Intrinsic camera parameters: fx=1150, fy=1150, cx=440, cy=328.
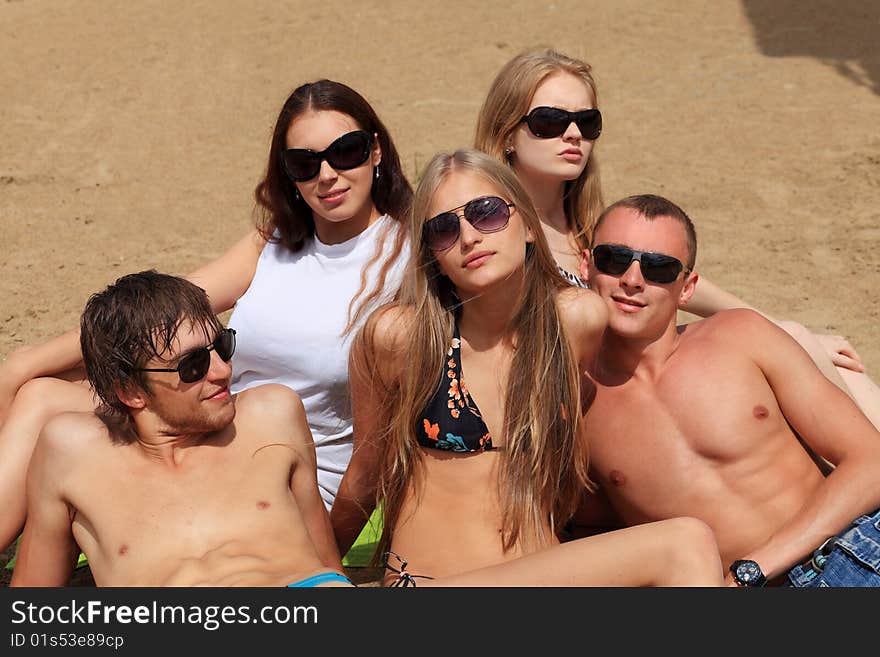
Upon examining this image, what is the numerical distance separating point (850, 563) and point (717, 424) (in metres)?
0.58

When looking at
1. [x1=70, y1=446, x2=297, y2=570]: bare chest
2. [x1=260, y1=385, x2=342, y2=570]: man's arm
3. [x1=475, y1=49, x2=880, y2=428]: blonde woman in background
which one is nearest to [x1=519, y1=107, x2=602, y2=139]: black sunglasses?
[x1=475, y1=49, x2=880, y2=428]: blonde woman in background

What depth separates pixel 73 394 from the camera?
3982 mm

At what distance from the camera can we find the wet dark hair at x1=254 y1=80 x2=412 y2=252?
164 inches

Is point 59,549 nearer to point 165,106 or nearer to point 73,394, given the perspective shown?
point 73,394

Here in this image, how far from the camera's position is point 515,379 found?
3590mm

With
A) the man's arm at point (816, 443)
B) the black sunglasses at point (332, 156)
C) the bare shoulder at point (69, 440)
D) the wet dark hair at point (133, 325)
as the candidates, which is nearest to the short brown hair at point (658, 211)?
the man's arm at point (816, 443)

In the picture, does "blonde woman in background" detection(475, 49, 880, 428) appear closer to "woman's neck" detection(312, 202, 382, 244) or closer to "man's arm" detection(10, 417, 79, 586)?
"woman's neck" detection(312, 202, 382, 244)

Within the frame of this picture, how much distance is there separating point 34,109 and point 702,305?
682 centimetres

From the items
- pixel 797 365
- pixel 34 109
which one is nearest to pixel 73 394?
pixel 797 365

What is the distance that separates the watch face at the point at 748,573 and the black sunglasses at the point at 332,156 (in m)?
1.89

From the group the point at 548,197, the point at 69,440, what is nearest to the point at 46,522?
the point at 69,440

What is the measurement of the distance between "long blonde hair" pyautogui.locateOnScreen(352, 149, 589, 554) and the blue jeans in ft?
2.44

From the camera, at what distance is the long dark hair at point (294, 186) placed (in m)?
4.13

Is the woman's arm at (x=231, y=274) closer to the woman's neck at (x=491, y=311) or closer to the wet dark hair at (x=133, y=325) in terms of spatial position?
the wet dark hair at (x=133, y=325)
